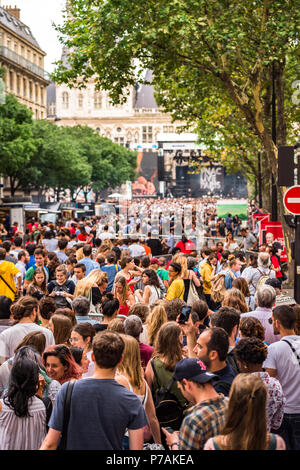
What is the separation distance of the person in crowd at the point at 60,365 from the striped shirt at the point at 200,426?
157cm

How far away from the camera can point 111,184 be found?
290 feet

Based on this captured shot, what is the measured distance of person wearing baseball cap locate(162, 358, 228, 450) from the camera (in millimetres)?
3633

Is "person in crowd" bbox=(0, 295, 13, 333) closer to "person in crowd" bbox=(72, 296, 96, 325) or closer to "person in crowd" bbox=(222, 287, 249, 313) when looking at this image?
"person in crowd" bbox=(72, 296, 96, 325)

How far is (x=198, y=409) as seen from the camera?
3748mm

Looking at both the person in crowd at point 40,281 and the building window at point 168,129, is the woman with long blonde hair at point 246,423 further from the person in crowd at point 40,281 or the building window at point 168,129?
the building window at point 168,129

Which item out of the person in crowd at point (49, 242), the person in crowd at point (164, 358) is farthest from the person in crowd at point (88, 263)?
the person in crowd at point (164, 358)

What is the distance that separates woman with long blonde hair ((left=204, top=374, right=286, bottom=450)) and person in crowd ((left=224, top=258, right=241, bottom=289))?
296 inches

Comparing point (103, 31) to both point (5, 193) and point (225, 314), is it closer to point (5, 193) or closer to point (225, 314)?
point (225, 314)

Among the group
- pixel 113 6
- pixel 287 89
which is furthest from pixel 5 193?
pixel 113 6

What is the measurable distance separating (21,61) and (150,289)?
58.9 meters

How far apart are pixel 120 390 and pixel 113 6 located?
14285 millimetres

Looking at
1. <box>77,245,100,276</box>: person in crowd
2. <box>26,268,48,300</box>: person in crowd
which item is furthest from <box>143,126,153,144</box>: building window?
<box>26,268,48,300</box>: person in crowd

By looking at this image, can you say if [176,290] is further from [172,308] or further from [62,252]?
[62,252]

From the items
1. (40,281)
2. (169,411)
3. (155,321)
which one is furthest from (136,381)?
(40,281)
